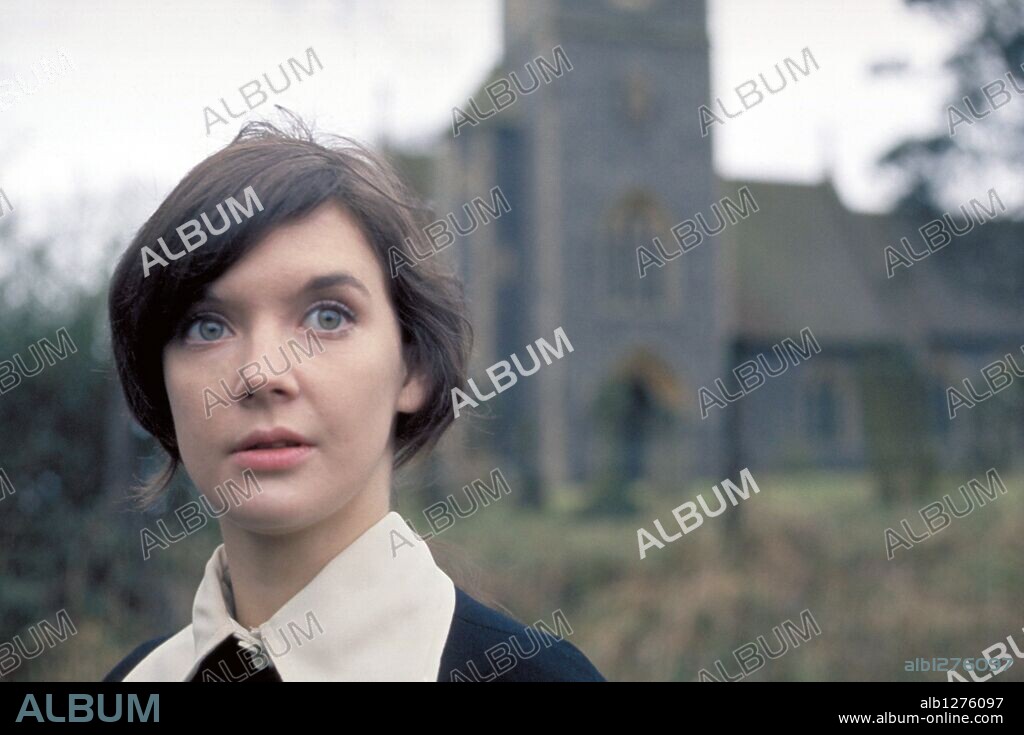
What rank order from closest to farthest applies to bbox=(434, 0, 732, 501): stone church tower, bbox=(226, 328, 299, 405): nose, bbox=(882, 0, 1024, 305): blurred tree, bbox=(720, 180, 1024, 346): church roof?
1. bbox=(226, 328, 299, 405): nose
2. bbox=(882, 0, 1024, 305): blurred tree
3. bbox=(434, 0, 732, 501): stone church tower
4. bbox=(720, 180, 1024, 346): church roof

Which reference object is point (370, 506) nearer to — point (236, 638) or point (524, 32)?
point (236, 638)

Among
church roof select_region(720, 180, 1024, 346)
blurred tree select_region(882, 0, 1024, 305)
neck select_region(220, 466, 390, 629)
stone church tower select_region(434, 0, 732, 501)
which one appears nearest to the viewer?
neck select_region(220, 466, 390, 629)

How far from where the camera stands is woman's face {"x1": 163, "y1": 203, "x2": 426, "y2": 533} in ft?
3.35

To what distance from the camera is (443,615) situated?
45.1 inches

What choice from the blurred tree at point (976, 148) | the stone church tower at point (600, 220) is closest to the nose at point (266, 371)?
the blurred tree at point (976, 148)

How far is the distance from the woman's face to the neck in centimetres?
5

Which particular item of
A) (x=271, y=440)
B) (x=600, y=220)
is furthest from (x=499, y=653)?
(x=600, y=220)

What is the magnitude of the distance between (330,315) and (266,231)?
119 millimetres

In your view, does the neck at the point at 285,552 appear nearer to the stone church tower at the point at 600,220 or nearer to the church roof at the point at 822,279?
the stone church tower at the point at 600,220

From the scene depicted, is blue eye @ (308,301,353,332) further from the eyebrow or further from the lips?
the lips

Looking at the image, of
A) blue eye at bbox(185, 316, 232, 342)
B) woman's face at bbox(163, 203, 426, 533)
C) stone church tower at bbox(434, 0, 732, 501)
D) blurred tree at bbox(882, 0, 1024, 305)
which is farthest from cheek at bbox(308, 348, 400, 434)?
stone church tower at bbox(434, 0, 732, 501)

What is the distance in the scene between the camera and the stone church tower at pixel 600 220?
12.1 metres
